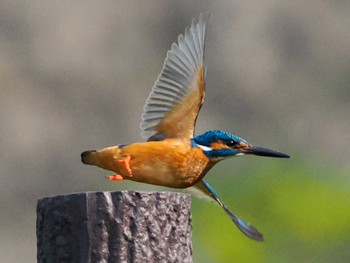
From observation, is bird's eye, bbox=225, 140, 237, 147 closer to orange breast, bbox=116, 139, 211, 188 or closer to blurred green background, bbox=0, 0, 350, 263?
orange breast, bbox=116, 139, 211, 188

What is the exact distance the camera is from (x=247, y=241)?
232 inches

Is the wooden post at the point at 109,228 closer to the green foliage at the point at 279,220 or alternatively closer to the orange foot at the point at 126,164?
the orange foot at the point at 126,164

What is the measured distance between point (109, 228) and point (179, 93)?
98 centimetres

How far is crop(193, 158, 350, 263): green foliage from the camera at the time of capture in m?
5.76

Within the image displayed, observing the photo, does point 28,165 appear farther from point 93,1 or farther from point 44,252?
point 44,252

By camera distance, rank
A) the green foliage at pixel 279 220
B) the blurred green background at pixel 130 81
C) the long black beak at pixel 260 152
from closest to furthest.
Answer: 1. the long black beak at pixel 260 152
2. the green foliage at pixel 279 220
3. the blurred green background at pixel 130 81

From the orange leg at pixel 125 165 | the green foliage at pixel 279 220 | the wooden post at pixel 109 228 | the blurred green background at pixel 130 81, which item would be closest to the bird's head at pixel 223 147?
the orange leg at pixel 125 165

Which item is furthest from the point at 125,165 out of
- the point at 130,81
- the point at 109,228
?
the point at 130,81

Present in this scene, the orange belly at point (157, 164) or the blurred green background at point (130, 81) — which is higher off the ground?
the orange belly at point (157, 164)

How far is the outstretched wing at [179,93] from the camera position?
11.0 ft

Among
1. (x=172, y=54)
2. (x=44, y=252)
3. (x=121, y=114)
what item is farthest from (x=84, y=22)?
(x=44, y=252)

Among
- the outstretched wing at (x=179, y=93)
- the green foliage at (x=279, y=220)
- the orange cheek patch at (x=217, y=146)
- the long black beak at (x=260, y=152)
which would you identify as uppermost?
the outstretched wing at (x=179, y=93)

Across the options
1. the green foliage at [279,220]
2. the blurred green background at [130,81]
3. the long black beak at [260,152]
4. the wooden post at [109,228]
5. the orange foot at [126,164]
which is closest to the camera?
the wooden post at [109,228]

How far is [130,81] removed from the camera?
28.3 feet
